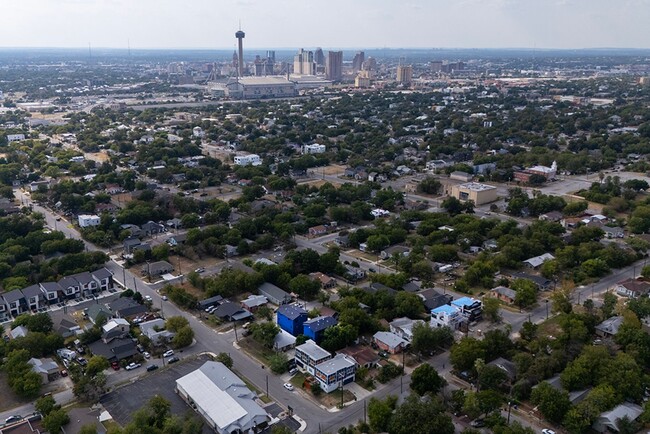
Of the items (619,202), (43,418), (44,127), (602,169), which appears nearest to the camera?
(43,418)

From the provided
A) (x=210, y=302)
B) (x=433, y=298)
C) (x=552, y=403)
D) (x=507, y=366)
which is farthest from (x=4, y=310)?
(x=552, y=403)

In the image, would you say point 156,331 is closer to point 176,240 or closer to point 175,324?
point 175,324

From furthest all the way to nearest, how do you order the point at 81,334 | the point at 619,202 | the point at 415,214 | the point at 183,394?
the point at 619,202
the point at 415,214
the point at 81,334
the point at 183,394

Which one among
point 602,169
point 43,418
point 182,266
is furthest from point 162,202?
point 602,169

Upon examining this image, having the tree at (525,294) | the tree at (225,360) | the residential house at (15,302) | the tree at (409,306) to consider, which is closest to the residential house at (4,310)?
the residential house at (15,302)

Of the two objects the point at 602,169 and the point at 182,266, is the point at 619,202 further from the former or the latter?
the point at 182,266
